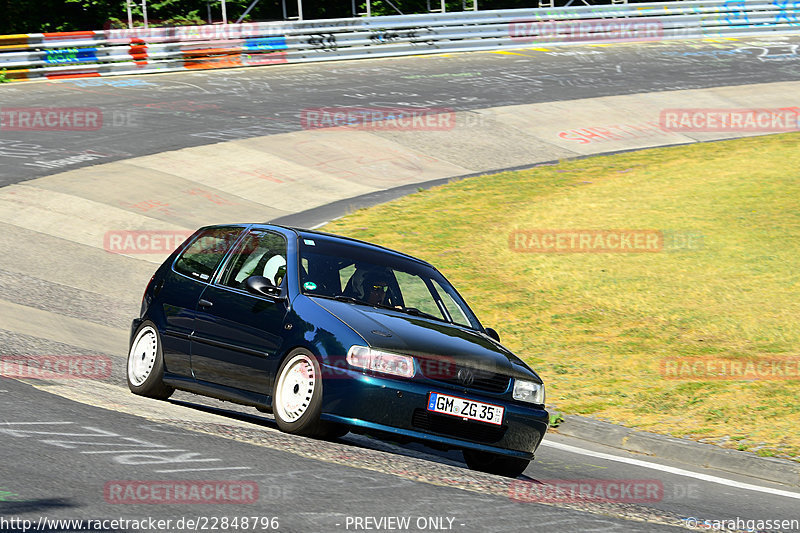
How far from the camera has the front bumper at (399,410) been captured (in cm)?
700

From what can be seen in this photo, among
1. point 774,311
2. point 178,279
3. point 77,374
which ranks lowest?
point 774,311

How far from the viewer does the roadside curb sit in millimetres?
8164

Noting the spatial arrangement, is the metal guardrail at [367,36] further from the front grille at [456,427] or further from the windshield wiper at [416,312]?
the front grille at [456,427]

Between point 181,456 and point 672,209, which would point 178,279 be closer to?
point 181,456

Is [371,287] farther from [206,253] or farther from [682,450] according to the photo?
[682,450]

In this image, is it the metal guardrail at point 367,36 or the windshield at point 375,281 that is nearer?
the windshield at point 375,281

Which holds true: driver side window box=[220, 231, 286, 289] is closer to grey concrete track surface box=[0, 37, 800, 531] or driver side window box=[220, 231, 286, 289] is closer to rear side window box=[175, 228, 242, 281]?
rear side window box=[175, 228, 242, 281]

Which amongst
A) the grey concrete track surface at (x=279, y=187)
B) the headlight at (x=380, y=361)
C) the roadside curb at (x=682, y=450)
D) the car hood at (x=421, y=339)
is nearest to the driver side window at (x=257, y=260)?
the car hood at (x=421, y=339)

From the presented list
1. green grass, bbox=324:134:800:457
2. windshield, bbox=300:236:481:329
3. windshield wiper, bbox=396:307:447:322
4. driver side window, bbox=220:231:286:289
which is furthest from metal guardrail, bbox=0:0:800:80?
windshield wiper, bbox=396:307:447:322

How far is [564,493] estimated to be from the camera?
22.4 ft

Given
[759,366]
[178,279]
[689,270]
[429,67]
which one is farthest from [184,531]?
[429,67]

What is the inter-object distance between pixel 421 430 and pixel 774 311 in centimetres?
764

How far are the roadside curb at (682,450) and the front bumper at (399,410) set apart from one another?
2062 millimetres

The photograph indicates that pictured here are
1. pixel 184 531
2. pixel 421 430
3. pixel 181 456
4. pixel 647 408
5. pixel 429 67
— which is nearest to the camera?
pixel 184 531
